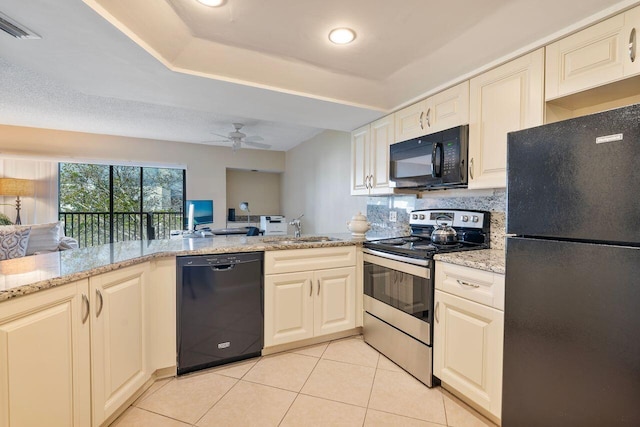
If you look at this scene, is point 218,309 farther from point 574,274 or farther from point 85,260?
point 574,274

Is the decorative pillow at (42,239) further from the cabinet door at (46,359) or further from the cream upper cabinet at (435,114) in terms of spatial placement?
the cream upper cabinet at (435,114)

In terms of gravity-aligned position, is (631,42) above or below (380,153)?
above

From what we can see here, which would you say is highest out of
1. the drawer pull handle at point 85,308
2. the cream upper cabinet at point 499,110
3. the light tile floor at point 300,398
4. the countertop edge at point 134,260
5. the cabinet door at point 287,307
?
the cream upper cabinet at point 499,110

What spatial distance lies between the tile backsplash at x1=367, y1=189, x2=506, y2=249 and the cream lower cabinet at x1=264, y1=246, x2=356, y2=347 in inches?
28.1

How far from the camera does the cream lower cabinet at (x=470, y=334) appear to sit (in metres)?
1.46

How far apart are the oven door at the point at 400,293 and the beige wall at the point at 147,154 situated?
4.24m

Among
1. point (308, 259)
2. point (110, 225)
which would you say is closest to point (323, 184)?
point (308, 259)

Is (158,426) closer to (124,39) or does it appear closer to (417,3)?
(124,39)

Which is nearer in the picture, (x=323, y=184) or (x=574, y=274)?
(x=574, y=274)

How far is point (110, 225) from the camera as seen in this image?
208 inches

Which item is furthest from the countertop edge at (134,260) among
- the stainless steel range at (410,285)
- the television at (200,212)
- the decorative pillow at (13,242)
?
the television at (200,212)

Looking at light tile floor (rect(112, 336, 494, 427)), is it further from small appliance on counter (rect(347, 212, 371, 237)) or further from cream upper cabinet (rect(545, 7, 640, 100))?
cream upper cabinet (rect(545, 7, 640, 100))

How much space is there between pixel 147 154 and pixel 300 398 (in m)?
5.08

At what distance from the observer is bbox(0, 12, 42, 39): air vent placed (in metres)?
1.33
